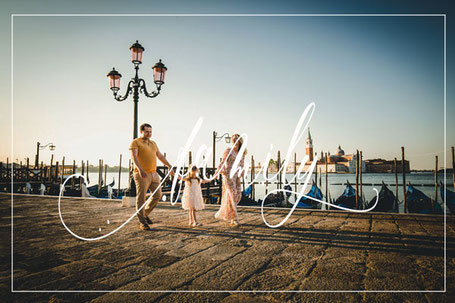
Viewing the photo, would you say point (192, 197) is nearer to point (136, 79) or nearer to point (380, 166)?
point (136, 79)

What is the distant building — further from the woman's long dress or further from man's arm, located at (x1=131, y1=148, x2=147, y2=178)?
man's arm, located at (x1=131, y1=148, x2=147, y2=178)

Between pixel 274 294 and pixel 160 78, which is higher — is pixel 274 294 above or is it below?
below

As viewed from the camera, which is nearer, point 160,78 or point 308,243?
point 308,243

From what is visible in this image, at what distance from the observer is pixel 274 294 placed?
72.7 inches

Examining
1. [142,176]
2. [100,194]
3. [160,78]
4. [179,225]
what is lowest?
[100,194]

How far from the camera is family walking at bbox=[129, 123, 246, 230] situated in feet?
13.9

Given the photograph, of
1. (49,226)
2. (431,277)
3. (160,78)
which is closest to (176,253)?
(431,277)

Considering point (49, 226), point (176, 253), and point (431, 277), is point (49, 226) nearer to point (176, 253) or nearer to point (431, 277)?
point (176, 253)

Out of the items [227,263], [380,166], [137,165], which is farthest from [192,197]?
[380,166]

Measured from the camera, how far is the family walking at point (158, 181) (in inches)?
166

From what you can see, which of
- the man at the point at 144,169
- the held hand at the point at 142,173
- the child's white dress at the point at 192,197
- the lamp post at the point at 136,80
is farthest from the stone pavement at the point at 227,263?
the lamp post at the point at 136,80

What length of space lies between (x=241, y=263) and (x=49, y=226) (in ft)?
12.0

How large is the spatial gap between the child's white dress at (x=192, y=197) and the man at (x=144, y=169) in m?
0.50

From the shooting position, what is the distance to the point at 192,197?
4531 mm
